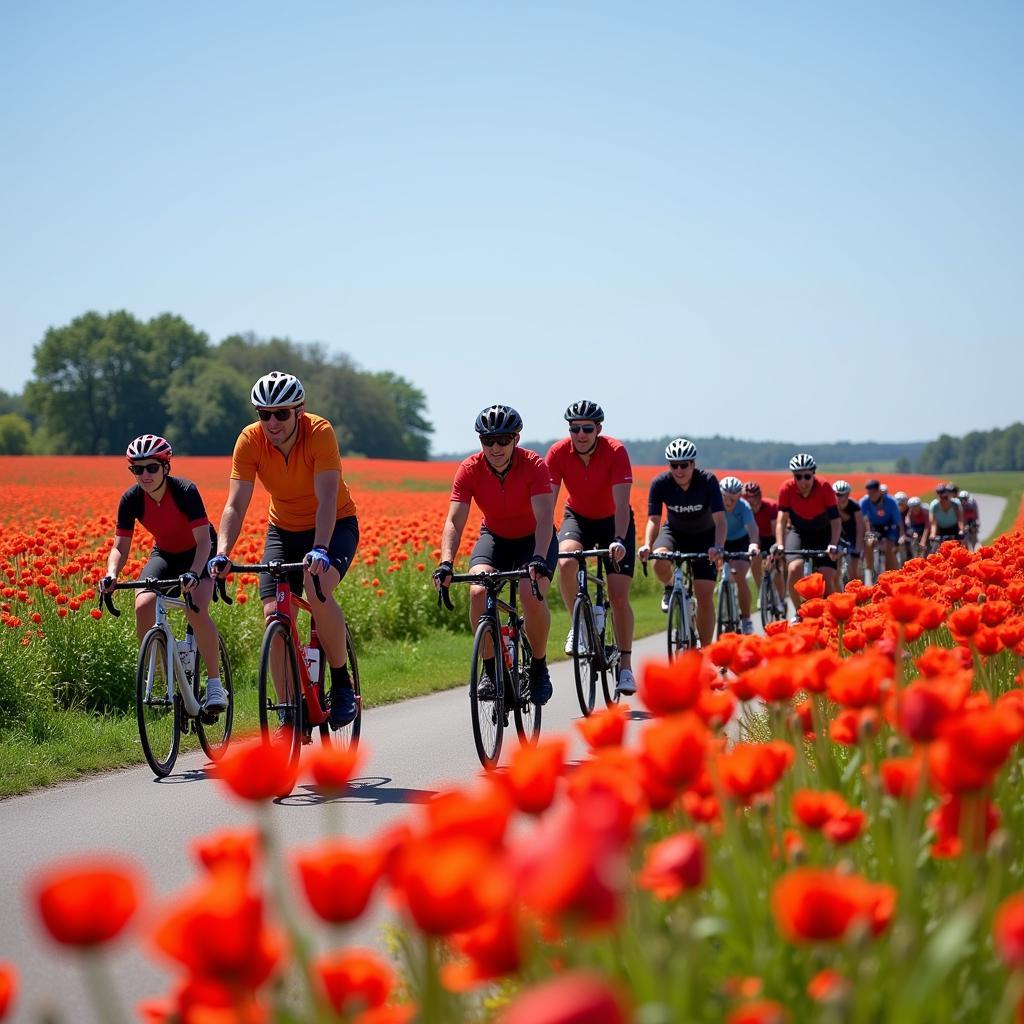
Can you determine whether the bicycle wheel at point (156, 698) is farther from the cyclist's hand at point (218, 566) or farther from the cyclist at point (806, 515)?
the cyclist at point (806, 515)

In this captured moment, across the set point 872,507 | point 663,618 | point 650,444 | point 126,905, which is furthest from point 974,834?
point 650,444

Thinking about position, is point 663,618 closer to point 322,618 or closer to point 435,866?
point 322,618

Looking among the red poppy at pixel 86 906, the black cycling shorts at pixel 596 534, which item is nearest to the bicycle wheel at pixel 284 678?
the black cycling shorts at pixel 596 534

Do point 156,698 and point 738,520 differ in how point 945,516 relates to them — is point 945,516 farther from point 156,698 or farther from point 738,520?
point 156,698

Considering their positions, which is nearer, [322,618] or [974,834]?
[974,834]

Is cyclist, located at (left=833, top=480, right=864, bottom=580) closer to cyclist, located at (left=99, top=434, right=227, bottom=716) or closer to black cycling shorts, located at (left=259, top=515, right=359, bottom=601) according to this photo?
black cycling shorts, located at (left=259, top=515, right=359, bottom=601)

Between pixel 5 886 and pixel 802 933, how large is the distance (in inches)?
214

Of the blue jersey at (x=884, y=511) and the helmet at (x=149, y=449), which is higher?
the helmet at (x=149, y=449)

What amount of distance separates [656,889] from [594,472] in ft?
29.7

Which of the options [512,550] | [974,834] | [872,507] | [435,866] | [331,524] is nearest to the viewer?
[435,866]

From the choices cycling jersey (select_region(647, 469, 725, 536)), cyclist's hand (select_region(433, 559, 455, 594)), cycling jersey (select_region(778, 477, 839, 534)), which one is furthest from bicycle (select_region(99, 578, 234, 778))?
cycling jersey (select_region(778, 477, 839, 534))

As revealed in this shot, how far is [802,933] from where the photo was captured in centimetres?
208

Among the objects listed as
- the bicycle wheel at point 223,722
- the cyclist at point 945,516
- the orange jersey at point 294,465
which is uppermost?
the orange jersey at point 294,465

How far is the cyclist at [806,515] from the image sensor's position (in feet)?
55.1
